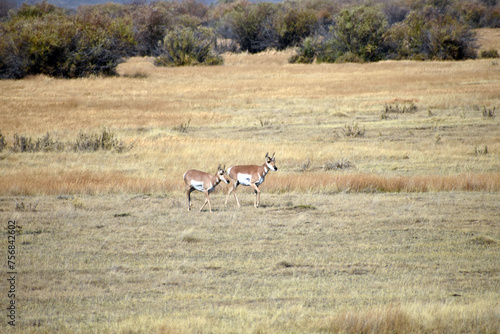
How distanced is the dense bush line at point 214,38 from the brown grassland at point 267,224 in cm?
2013

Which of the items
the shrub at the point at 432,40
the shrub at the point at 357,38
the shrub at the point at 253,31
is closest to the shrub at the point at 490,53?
the shrub at the point at 432,40

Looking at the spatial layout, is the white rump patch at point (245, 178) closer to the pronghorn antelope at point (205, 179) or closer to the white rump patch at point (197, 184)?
the pronghorn antelope at point (205, 179)

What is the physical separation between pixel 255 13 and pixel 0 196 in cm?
7665

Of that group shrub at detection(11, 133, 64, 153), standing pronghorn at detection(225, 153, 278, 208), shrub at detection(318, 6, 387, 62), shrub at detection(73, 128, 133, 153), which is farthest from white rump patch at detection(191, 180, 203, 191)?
shrub at detection(318, 6, 387, 62)

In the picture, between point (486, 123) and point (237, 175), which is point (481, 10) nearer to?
point (486, 123)

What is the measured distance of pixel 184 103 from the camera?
34969mm

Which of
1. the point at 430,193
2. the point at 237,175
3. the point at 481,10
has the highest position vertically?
the point at 481,10

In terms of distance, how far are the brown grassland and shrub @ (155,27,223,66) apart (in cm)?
3190

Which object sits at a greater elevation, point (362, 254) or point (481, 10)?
point (481, 10)

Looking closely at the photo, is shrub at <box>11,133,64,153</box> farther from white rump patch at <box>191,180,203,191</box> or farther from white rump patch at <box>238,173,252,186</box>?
white rump patch at <box>238,173,252,186</box>

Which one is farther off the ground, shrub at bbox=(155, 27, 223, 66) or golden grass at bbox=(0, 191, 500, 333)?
shrub at bbox=(155, 27, 223, 66)

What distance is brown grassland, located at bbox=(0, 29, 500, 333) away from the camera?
6.99m

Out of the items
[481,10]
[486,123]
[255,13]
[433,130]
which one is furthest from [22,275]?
[481,10]

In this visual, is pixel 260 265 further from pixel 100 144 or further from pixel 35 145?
pixel 35 145
